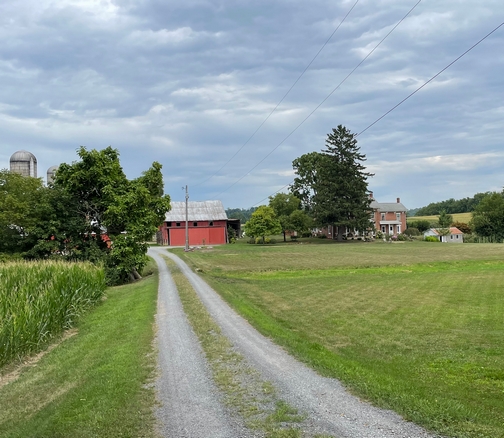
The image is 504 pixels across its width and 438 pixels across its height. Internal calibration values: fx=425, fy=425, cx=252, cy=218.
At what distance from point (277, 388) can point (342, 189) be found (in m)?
67.3

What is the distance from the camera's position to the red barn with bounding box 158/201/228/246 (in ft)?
238

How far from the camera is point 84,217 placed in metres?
32.2

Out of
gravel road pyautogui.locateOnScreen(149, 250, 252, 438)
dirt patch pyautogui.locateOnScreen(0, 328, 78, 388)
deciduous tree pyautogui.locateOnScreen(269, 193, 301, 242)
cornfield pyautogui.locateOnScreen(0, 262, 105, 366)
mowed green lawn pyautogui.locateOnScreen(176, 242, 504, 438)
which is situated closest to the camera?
gravel road pyautogui.locateOnScreen(149, 250, 252, 438)

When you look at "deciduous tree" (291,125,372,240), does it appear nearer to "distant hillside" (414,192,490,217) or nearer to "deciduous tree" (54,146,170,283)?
"deciduous tree" (54,146,170,283)

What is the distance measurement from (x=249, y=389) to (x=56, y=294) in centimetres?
1162

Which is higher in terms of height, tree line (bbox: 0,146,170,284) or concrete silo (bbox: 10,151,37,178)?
concrete silo (bbox: 10,151,37,178)

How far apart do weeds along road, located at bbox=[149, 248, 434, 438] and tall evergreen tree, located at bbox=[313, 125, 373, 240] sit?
60124 millimetres

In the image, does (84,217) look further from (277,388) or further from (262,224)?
(262,224)

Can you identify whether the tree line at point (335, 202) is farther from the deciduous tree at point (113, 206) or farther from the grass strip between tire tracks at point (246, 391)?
the grass strip between tire tracks at point (246, 391)

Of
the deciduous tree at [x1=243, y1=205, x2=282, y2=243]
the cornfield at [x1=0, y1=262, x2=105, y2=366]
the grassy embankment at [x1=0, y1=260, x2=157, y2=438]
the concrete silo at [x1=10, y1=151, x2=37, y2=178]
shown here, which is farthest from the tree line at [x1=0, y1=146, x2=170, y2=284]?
the deciduous tree at [x1=243, y1=205, x2=282, y2=243]

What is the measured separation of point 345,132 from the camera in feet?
250

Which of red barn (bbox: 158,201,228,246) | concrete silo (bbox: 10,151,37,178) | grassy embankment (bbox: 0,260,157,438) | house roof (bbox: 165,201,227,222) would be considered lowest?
grassy embankment (bbox: 0,260,157,438)

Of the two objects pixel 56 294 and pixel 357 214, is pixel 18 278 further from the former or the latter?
pixel 357 214

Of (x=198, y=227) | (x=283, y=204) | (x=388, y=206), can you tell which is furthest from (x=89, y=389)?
(x=388, y=206)
